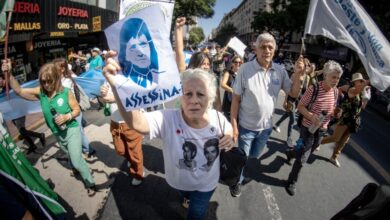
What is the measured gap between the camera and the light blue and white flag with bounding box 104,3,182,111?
1.77 metres

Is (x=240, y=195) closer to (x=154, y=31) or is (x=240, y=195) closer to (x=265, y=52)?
(x=265, y=52)

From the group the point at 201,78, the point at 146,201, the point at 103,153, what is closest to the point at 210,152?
the point at 201,78

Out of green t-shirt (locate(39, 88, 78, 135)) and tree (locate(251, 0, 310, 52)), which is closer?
green t-shirt (locate(39, 88, 78, 135))

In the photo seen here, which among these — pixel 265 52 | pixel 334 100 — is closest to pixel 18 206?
pixel 265 52

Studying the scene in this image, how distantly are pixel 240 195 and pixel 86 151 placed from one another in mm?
2808

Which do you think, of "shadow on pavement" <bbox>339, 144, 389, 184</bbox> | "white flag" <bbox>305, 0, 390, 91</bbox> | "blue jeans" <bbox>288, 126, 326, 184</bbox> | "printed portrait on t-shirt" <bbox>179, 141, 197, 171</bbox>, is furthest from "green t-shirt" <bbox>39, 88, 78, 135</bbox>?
"shadow on pavement" <bbox>339, 144, 389, 184</bbox>

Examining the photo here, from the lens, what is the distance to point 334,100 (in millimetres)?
3559

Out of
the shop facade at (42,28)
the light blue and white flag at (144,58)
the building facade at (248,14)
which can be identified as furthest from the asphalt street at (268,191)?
the building facade at (248,14)

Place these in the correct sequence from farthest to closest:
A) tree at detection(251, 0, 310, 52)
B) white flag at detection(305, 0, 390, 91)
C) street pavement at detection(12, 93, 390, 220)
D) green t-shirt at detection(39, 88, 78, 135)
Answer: tree at detection(251, 0, 310, 52) < street pavement at detection(12, 93, 390, 220) < green t-shirt at detection(39, 88, 78, 135) < white flag at detection(305, 0, 390, 91)

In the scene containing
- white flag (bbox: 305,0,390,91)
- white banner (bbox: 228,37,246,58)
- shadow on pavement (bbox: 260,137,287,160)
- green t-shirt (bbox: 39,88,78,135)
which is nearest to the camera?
white flag (bbox: 305,0,390,91)

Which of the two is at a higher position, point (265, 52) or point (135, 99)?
point (265, 52)

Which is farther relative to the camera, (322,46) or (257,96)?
(322,46)

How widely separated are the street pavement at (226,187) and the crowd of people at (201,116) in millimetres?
190

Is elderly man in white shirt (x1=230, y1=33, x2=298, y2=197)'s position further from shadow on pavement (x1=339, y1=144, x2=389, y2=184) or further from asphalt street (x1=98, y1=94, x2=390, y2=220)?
shadow on pavement (x1=339, y1=144, x2=389, y2=184)
